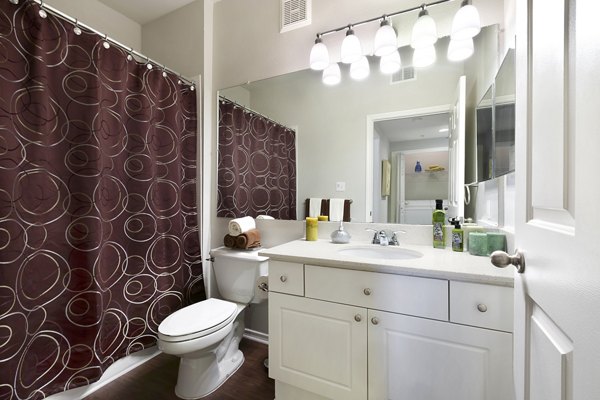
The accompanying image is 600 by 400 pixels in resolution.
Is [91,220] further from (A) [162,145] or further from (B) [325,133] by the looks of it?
(B) [325,133]

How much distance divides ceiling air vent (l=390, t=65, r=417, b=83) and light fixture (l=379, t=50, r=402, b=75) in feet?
0.08

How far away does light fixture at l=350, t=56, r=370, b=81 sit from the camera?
155 centimetres

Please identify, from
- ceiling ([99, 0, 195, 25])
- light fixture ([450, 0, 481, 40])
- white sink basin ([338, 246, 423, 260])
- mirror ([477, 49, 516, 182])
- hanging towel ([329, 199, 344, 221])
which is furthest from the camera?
ceiling ([99, 0, 195, 25])

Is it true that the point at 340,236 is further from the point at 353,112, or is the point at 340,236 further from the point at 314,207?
the point at 353,112

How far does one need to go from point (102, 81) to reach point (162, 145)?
18.1 inches

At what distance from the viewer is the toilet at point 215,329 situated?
50.7 inches

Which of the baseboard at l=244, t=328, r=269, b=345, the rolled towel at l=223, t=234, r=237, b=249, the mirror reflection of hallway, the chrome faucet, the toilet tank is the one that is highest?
the mirror reflection of hallway

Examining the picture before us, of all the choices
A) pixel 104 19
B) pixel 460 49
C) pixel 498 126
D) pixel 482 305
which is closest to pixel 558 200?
pixel 482 305

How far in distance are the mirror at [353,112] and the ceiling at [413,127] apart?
0.05 ft

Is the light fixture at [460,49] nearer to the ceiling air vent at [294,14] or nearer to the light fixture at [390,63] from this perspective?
the light fixture at [390,63]

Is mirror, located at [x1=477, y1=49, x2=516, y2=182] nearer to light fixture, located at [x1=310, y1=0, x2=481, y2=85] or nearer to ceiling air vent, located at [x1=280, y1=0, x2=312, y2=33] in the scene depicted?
light fixture, located at [x1=310, y1=0, x2=481, y2=85]

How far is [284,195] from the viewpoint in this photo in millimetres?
1870

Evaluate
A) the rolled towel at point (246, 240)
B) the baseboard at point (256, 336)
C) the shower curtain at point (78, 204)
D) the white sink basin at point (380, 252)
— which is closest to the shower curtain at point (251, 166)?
the rolled towel at point (246, 240)

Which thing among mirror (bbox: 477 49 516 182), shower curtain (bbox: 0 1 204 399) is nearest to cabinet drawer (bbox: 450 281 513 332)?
mirror (bbox: 477 49 516 182)
